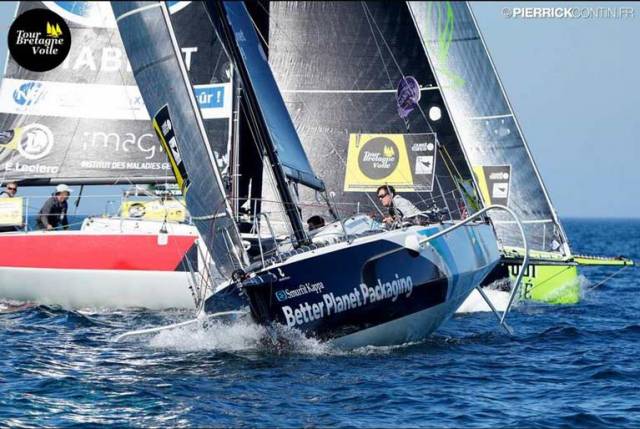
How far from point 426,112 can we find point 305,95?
190 cm

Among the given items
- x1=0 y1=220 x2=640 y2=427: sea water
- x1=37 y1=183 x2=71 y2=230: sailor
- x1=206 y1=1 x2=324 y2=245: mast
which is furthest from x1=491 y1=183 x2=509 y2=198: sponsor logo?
x1=206 y1=1 x2=324 y2=245: mast

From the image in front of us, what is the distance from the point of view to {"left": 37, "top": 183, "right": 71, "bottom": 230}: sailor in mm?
16156

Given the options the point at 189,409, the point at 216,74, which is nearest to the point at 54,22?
the point at 216,74

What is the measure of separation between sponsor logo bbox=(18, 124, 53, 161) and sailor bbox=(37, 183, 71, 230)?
2.40 ft

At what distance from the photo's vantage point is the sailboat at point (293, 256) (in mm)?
10445

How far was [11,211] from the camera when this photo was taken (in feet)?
52.1

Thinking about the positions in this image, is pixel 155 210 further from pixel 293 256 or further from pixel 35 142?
pixel 293 256

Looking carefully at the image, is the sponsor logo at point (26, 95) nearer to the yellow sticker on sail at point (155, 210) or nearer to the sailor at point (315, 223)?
the yellow sticker on sail at point (155, 210)

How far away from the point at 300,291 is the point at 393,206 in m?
2.48

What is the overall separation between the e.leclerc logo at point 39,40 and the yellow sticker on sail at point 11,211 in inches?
94.1

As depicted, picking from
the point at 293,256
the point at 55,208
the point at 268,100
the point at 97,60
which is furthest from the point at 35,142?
the point at 293,256

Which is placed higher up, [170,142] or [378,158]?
[378,158]

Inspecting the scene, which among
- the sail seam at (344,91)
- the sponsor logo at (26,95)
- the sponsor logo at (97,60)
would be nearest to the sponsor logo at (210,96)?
the sail seam at (344,91)

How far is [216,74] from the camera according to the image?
16641 millimetres
